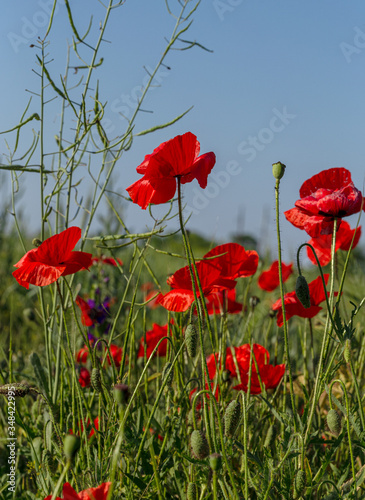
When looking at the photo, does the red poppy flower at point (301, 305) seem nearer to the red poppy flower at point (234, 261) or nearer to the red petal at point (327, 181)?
the red poppy flower at point (234, 261)

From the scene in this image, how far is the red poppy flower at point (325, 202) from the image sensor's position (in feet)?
3.72

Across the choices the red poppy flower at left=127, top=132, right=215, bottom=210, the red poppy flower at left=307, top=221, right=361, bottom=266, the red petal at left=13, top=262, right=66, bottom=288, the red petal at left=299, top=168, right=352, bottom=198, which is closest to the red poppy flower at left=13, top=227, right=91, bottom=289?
the red petal at left=13, top=262, right=66, bottom=288

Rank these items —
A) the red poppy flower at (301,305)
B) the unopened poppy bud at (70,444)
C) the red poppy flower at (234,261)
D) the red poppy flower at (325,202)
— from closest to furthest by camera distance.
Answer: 1. the unopened poppy bud at (70,444)
2. the red poppy flower at (325,202)
3. the red poppy flower at (234,261)
4. the red poppy flower at (301,305)

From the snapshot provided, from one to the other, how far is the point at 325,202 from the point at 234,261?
265 mm

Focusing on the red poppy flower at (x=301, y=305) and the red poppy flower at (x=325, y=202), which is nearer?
the red poppy flower at (x=325, y=202)

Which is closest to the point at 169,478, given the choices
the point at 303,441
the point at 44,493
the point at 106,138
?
the point at 44,493

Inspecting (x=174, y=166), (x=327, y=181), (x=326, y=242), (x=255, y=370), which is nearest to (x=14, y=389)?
(x=174, y=166)

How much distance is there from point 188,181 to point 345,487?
2.18 feet

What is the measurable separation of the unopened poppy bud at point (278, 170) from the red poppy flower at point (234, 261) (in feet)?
1.03

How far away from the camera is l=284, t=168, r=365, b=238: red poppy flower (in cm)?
113

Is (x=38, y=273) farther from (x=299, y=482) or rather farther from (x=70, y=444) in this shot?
(x=299, y=482)

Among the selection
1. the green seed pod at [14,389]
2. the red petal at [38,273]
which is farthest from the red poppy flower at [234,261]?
the green seed pod at [14,389]

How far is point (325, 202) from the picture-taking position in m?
1.13

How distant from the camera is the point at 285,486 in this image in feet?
3.48
